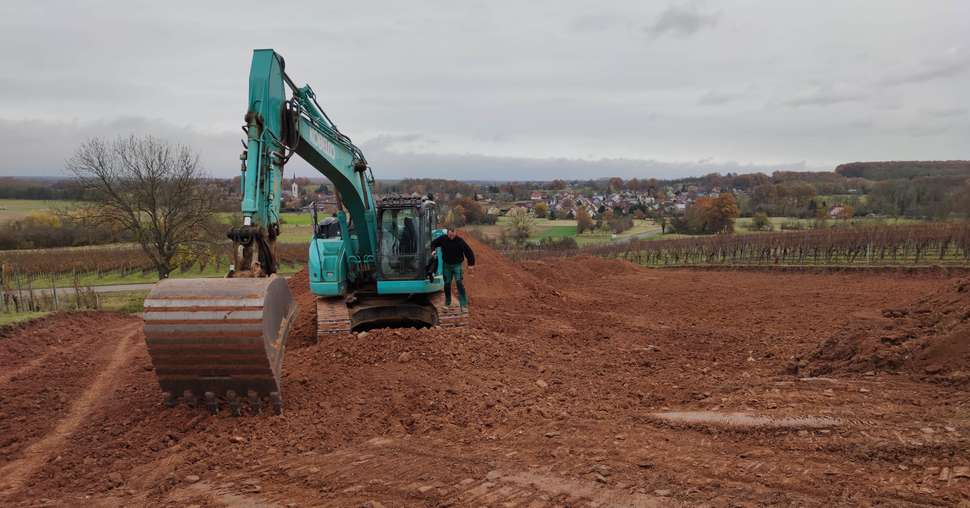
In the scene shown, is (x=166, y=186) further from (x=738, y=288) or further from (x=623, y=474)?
(x=623, y=474)

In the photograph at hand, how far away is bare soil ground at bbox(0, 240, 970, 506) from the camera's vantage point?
4.88m

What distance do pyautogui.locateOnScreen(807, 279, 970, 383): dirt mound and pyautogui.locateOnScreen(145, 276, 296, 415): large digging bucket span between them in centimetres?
669

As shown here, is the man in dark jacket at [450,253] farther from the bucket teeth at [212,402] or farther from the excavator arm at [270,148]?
the bucket teeth at [212,402]

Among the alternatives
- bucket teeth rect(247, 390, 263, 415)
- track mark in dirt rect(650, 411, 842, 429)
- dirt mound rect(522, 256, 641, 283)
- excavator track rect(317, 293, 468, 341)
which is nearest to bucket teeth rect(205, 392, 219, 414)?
bucket teeth rect(247, 390, 263, 415)

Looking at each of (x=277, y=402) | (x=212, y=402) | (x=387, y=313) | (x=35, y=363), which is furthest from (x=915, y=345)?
(x=35, y=363)

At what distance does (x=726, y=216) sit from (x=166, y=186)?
42970 millimetres

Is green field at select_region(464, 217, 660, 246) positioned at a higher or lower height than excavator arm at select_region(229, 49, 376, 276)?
lower

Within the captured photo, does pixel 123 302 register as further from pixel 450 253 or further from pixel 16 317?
pixel 450 253

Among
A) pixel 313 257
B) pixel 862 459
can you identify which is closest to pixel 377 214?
pixel 313 257

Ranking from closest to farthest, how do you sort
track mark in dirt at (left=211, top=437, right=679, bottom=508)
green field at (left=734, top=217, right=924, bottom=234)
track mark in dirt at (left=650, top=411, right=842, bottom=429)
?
track mark in dirt at (left=211, top=437, right=679, bottom=508), track mark in dirt at (left=650, top=411, right=842, bottom=429), green field at (left=734, top=217, right=924, bottom=234)

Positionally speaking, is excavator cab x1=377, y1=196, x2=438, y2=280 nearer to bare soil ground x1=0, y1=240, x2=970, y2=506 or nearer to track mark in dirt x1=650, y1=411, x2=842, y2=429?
bare soil ground x1=0, y1=240, x2=970, y2=506

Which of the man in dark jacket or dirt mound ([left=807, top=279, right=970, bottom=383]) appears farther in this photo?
the man in dark jacket

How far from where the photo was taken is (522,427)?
21.1ft

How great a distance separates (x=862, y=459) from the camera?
505 centimetres
